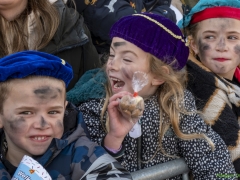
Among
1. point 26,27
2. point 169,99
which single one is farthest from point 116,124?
point 26,27

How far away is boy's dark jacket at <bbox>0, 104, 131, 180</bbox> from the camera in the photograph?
2297 millimetres

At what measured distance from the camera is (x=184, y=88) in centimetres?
312

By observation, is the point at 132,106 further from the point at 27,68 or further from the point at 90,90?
the point at 90,90

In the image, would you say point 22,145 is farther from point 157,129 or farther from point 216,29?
point 216,29

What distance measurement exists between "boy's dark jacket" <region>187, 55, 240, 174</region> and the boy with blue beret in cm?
99

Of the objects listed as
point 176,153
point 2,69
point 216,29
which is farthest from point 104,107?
point 216,29

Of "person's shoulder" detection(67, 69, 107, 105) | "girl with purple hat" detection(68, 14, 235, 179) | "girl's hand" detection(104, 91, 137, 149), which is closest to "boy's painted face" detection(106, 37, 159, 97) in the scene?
"girl with purple hat" detection(68, 14, 235, 179)

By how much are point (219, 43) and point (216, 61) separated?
13 centimetres

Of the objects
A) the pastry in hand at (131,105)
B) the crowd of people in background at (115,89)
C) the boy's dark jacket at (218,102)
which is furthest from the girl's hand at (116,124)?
the boy's dark jacket at (218,102)

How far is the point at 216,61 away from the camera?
3.33 m

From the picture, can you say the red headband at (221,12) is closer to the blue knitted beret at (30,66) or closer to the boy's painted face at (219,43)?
the boy's painted face at (219,43)

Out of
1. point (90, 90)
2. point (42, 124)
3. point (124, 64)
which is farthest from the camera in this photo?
point (90, 90)

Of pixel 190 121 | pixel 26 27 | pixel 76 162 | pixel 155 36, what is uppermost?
pixel 155 36

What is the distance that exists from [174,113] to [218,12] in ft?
3.00
